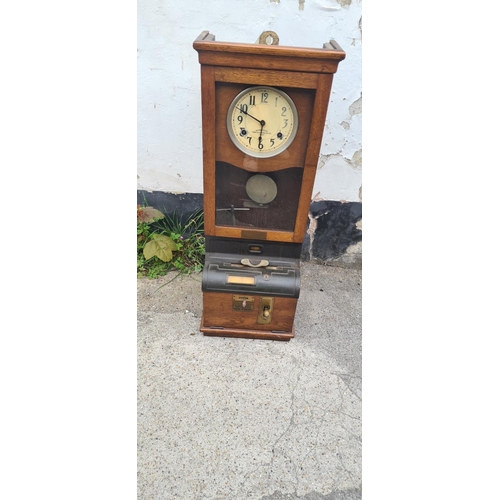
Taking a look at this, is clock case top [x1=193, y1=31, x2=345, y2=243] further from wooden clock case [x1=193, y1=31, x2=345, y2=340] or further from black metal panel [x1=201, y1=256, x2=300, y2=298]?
black metal panel [x1=201, y1=256, x2=300, y2=298]

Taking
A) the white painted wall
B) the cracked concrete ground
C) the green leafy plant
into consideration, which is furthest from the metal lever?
the white painted wall

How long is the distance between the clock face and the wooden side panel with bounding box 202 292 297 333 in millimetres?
693

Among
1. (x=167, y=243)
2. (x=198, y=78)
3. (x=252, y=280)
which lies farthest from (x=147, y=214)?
(x=252, y=280)

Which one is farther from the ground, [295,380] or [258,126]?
[258,126]

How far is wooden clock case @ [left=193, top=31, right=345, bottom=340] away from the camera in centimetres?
140

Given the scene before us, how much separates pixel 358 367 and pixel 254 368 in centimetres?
51

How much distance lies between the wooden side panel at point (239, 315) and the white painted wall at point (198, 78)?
820mm

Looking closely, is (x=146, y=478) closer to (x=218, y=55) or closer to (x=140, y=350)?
(x=140, y=350)

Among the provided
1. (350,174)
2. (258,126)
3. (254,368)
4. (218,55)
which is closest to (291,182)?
(258,126)

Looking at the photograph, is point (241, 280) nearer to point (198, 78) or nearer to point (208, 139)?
point (208, 139)

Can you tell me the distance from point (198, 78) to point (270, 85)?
0.78 m

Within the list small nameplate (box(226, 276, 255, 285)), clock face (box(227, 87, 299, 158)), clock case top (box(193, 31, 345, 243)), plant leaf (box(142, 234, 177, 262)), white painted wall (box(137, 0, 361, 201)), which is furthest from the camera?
plant leaf (box(142, 234, 177, 262))

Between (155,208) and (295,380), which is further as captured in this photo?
(155,208)

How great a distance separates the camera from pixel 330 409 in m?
1.66
